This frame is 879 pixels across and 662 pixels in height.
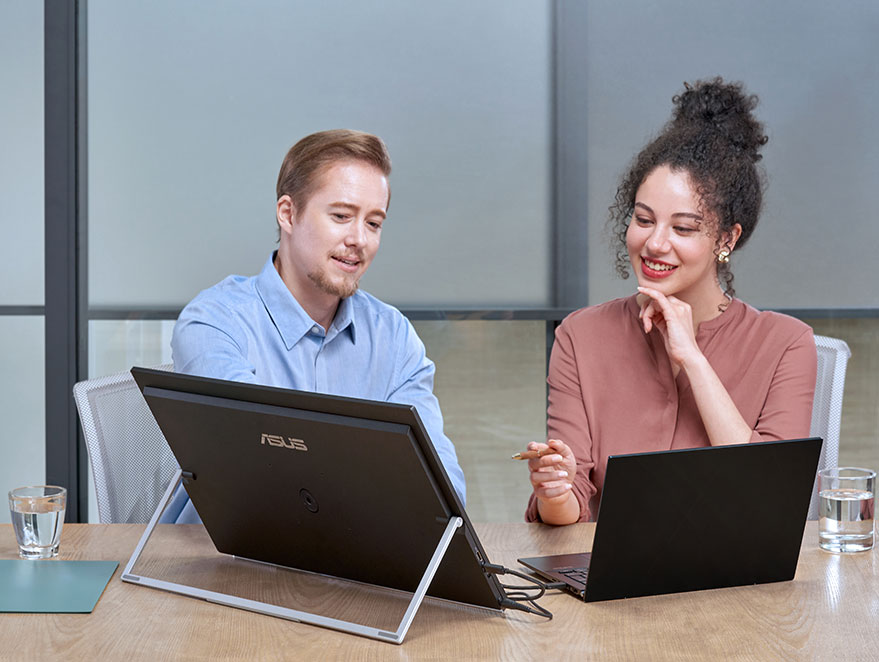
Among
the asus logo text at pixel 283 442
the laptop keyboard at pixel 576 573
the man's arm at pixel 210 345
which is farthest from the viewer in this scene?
the man's arm at pixel 210 345

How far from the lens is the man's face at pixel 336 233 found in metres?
2.12

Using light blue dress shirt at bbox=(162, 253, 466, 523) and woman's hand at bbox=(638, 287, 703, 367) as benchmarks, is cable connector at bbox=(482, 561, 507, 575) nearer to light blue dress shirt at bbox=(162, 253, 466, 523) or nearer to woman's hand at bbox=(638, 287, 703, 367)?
light blue dress shirt at bbox=(162, 253, 466, 523)

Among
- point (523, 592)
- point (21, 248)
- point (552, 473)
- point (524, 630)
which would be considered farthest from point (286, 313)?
point (21, 248)

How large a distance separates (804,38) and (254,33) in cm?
178

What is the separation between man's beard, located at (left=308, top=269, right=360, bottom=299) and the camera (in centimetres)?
212

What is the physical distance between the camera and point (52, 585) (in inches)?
52.2

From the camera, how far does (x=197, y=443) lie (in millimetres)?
1335

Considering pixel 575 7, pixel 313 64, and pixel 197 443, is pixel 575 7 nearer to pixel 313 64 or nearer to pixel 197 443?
pixel 313 64

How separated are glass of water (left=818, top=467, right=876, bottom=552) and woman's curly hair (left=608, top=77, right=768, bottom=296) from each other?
75 cm

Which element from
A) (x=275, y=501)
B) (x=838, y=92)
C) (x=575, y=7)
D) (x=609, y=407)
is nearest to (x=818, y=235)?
(x=838, y=92)

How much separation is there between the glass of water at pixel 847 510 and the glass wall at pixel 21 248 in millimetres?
2546

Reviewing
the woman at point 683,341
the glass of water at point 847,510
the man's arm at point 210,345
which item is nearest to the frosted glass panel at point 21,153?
the man's arm at point 210,345

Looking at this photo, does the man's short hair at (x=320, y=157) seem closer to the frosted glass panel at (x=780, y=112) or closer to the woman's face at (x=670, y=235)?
the woman's face at (x=670, y=235)

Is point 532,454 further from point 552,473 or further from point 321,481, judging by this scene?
point 321,481
